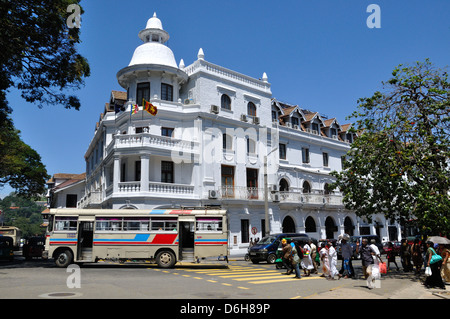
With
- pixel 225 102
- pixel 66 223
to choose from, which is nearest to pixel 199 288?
pixel 66 223

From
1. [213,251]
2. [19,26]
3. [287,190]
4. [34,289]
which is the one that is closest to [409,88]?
[213,251]

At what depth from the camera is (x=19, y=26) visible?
56.2ft

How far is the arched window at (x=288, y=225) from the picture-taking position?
35.0 metres

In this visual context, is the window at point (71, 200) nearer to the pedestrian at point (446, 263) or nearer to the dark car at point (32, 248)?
the dark car at point (32, 248)

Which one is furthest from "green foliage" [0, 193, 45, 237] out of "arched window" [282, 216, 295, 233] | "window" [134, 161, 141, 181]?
"arched window" [282, 216, 295, 233]

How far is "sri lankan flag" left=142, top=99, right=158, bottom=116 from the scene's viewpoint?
26.0 meters

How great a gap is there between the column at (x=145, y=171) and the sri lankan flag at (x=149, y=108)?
324cm

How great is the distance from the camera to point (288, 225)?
35281mm

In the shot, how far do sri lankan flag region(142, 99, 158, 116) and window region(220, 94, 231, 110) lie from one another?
279 inches

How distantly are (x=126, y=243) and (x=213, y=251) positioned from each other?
14.9 feet

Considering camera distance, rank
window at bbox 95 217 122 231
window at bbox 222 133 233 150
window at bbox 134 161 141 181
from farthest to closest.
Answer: window at bbox 222 133 233 150 < window at bbox 134 161 141 181 < window at bbox 95 217 122 231

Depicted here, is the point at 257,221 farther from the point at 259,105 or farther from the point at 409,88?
the point at 409,88

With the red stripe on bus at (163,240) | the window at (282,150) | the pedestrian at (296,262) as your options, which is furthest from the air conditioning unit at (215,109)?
the pedestrian at (296,262)

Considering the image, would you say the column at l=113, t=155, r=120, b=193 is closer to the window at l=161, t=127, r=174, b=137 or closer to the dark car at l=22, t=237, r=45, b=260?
the window at l=161, t=127, r=174, b=137
